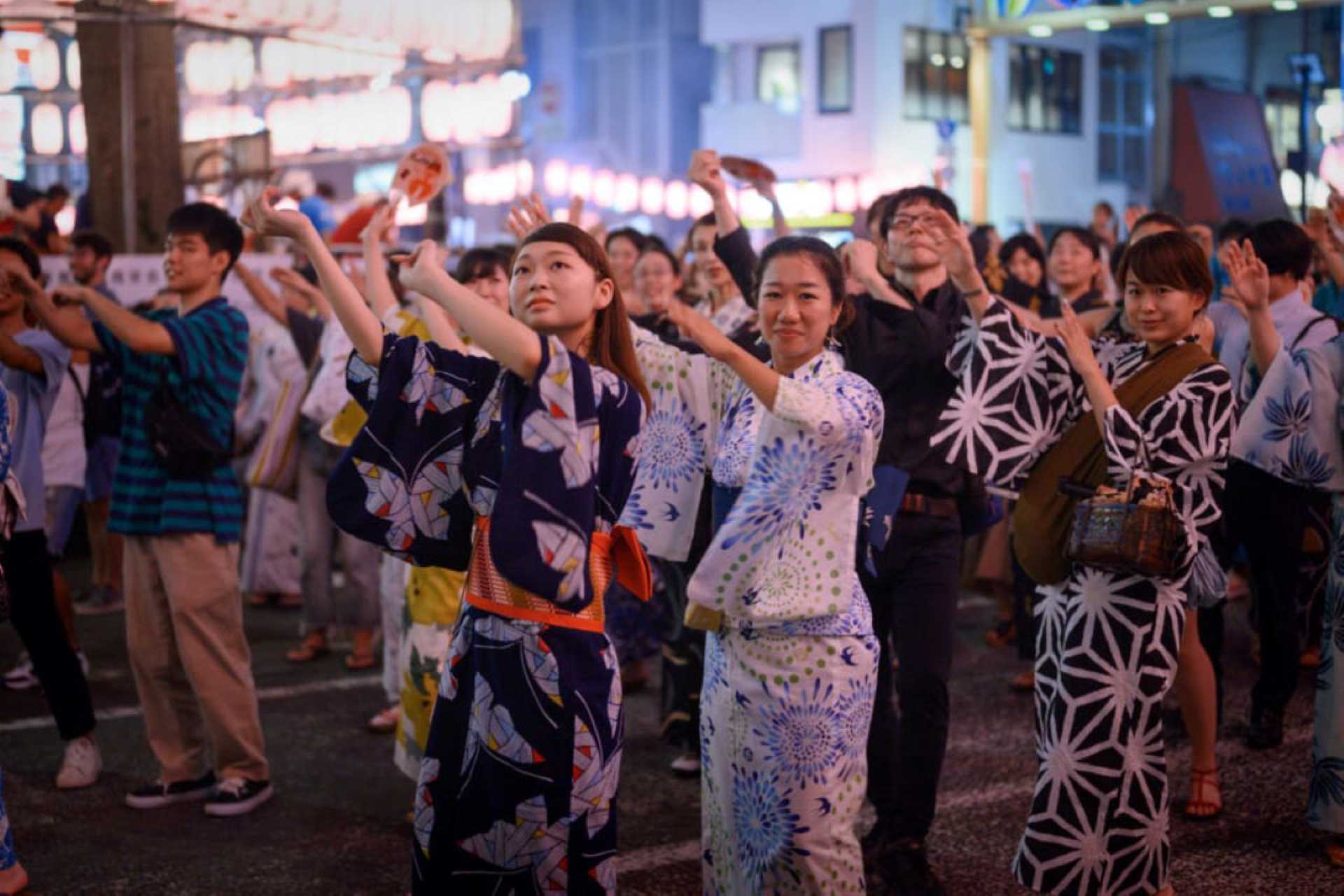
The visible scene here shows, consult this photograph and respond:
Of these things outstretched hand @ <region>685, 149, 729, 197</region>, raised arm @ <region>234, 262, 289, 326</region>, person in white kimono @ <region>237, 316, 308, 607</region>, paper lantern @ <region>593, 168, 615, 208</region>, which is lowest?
person in white kimono @ <region>237, 316, 308, 607</region>

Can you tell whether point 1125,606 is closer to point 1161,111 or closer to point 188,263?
point 188,263

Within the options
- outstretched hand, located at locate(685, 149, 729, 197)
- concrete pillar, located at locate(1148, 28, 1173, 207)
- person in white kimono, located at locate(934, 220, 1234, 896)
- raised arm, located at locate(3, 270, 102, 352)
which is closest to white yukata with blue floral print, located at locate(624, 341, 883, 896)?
person in white kimono, located at locate(934, 220, 1234, 896)

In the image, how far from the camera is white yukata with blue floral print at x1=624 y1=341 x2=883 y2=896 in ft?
12.5

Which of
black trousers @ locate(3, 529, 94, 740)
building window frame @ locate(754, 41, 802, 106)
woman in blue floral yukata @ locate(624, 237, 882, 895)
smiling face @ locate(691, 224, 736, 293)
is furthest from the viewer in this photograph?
building window frame @ locate(754, 41, 802, 106)

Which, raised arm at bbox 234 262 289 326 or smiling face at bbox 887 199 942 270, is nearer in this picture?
smiling face at bbox 887 199 942 270

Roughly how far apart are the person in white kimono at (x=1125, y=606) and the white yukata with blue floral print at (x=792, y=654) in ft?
2.77

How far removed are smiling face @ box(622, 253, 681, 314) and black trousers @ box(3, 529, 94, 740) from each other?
3.00 meters

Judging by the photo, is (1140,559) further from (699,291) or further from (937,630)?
(699,291)

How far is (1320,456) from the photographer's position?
526 cm

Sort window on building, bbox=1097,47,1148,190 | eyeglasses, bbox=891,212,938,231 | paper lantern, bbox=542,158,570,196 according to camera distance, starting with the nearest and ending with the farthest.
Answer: eyeglasses, bbox=891,212,938,231 < paper lantern, bbox=542,158,570,196 < window on building, bbox=1097,47,1148,190

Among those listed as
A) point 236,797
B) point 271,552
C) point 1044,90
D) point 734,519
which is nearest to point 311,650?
point 271,552

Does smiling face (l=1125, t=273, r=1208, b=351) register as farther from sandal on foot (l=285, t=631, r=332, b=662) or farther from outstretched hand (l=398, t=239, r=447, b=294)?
sandal on foot (l=285, t=631, r=332, b=662)

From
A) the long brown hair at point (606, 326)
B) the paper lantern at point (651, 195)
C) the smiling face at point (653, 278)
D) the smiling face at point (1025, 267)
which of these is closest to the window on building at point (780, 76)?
the paper lantern at point (651, 195)

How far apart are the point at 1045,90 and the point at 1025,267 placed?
955 inches
